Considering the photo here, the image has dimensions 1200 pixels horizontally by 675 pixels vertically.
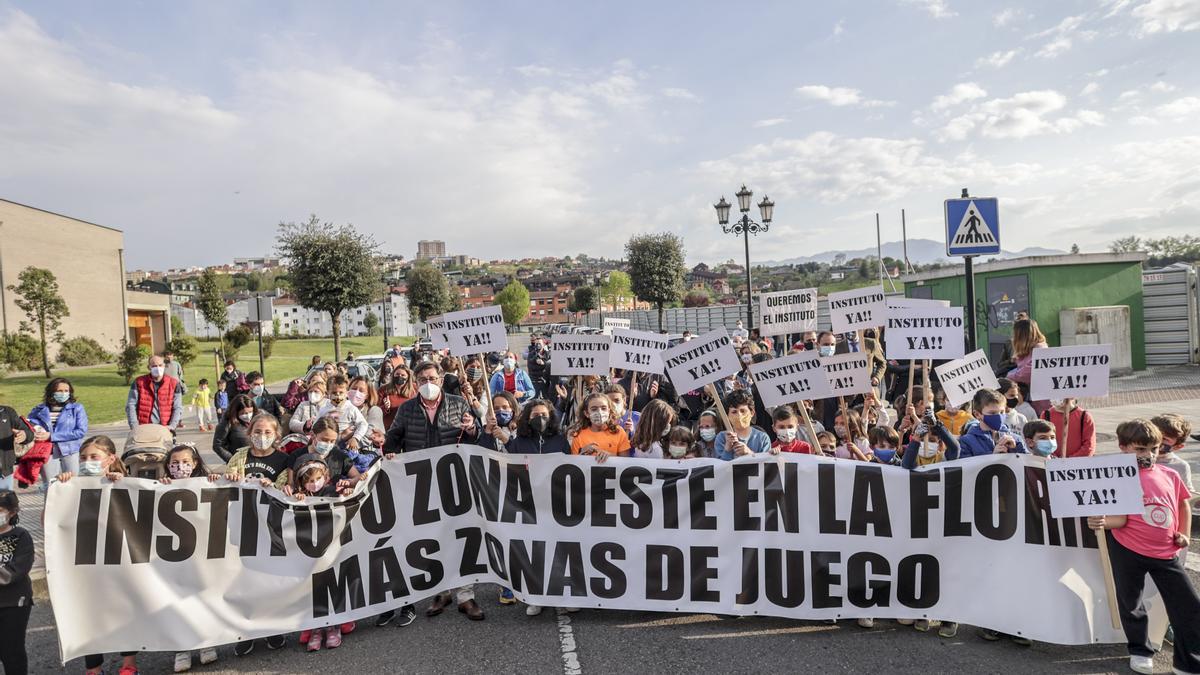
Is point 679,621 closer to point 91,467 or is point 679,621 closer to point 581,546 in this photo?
point 581,546

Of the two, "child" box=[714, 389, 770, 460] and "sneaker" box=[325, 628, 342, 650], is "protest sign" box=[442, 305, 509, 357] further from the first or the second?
"sneaker" box=[325, 628, 342, 650]

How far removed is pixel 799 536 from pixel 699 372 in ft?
6.98

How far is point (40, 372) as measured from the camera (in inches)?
1358

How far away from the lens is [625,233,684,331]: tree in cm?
4331

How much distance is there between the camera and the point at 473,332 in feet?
24.5

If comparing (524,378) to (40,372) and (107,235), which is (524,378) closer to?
(40,372)

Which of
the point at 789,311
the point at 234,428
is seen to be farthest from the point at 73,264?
the point at 789,311

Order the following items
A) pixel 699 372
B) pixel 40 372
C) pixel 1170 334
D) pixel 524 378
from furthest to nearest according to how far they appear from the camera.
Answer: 1. pixel 40 372
2. pixel 1170 334
3. pixel 524 378
4. pixel 699 372

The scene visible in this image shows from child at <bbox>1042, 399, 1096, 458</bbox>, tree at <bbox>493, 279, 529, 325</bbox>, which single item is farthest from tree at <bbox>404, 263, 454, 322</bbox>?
child at <bbox>1042, 399, 1096, 458</bbox>

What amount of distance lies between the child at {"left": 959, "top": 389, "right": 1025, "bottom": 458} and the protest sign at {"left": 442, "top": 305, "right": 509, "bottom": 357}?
4469 mm

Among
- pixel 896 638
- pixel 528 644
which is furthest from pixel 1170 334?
pixel 528 644

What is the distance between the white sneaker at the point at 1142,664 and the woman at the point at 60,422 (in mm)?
9697

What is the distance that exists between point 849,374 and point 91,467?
6.39 m

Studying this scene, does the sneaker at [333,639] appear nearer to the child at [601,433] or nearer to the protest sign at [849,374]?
the child at [601,433]
